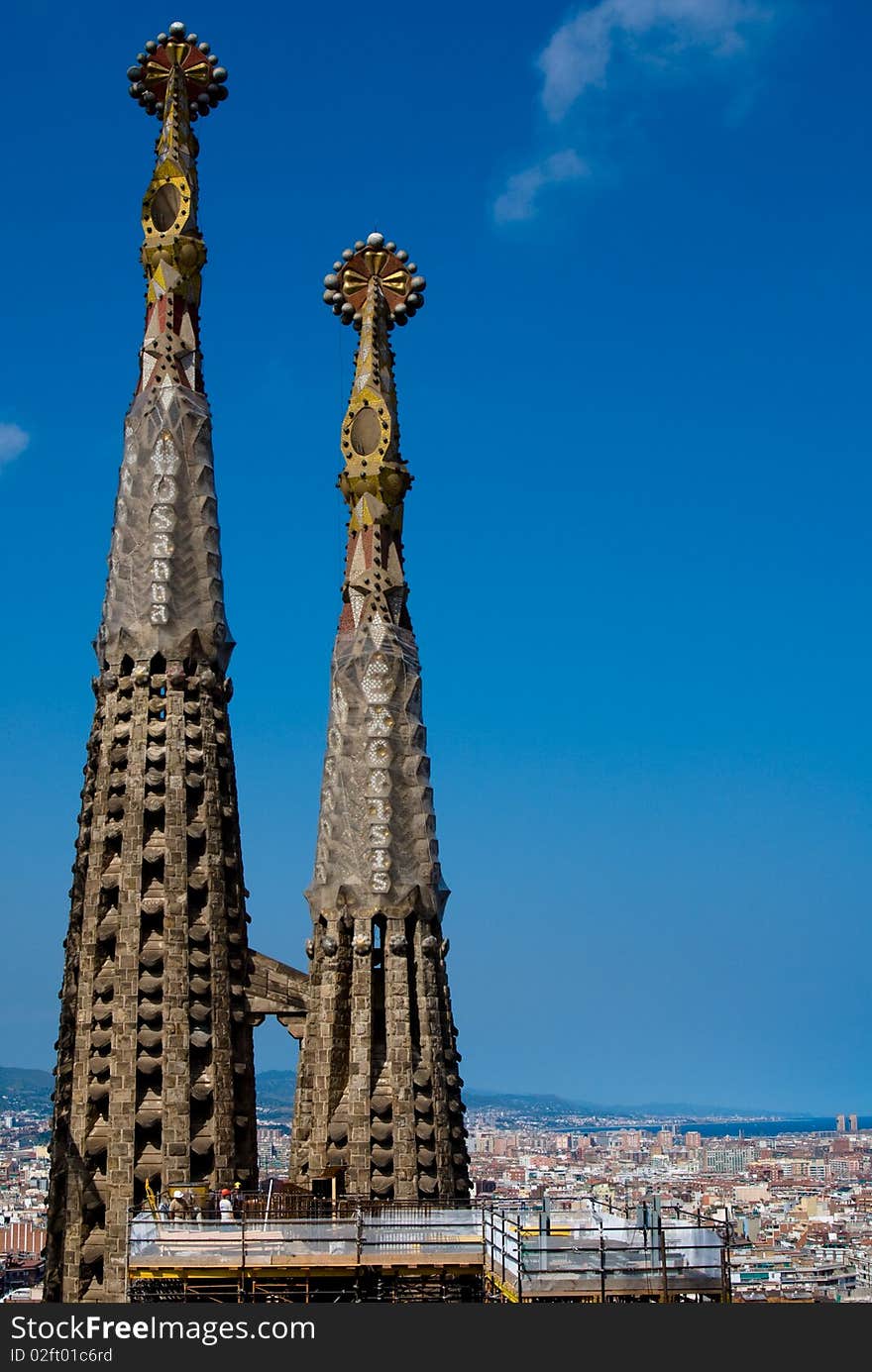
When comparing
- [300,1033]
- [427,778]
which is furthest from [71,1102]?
[427,778]

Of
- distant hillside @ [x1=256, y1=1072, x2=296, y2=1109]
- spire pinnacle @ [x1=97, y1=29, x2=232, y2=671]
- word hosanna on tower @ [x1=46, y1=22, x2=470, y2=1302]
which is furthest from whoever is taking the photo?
distant hillside @ [x1=256, y1=1072, x2=296, y2=1109]

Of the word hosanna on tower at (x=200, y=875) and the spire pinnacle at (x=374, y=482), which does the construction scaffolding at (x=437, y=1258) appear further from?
the spire pinnacle at (x=374, y=482)

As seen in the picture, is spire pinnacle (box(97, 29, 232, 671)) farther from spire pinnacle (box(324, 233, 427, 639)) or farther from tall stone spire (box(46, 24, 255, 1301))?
spire pinnacle (box(324, 233, 427, 639))

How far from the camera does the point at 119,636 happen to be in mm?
37781

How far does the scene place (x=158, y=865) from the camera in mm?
36500

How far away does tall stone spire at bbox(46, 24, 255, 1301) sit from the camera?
34.8m

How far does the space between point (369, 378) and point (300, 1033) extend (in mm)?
13323

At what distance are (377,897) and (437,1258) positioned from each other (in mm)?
11336

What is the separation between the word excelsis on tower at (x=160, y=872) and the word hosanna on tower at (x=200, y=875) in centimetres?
4

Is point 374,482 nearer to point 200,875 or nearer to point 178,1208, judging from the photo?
point 200,875

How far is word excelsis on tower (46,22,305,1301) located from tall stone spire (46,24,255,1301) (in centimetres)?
4

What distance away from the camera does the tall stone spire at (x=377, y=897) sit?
38094mm

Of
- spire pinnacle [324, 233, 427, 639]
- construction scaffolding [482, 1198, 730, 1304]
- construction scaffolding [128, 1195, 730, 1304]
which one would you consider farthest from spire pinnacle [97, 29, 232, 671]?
construction scaffolding [482, 1198, 730, 1304]

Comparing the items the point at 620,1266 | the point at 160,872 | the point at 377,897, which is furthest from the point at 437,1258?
the point at 377,897
